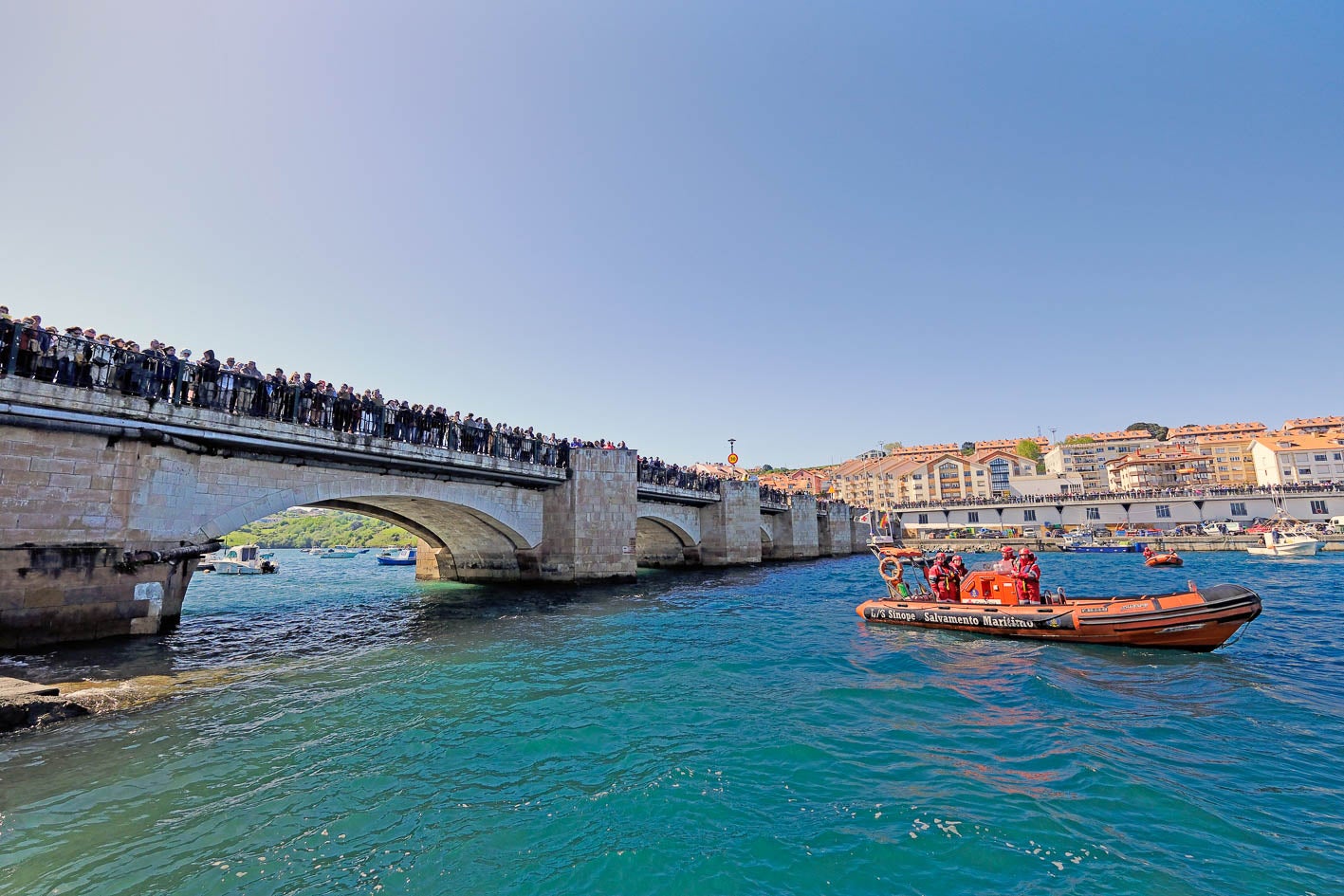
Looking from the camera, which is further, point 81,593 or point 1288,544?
point 1288,544

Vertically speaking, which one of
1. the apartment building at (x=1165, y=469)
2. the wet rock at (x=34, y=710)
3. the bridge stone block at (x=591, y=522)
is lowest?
the wet rock at (x=34, y=710)

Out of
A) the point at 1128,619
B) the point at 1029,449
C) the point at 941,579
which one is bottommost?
the point at 1128,619

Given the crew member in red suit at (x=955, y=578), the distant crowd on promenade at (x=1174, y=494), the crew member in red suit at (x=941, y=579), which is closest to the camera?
the crew member in red suit at (x=955, y=578)

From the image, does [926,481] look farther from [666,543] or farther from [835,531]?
[666,543]

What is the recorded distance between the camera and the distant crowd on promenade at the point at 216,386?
37.3 feet

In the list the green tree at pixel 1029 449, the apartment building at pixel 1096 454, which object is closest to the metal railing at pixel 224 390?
the apartment building at pixel 1096 454

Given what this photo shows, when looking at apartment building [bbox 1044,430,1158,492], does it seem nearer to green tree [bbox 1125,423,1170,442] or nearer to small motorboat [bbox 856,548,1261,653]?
green tree [bbox 1125,423,1170,442]

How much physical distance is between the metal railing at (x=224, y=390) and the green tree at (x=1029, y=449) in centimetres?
15958

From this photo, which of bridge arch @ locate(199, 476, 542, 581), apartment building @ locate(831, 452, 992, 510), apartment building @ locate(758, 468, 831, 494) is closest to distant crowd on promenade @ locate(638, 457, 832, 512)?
bridge arch @ locate(199, 476, 542, 581)

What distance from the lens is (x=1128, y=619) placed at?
14250 mm

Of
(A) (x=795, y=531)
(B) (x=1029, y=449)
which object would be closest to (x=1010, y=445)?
(B) (x=1029, y=449)

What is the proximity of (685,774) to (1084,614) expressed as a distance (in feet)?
42.8

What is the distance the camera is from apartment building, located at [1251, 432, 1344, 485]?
284 feet

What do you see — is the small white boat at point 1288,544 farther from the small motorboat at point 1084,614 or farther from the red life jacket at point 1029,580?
the small motorboat at point 1084,614
